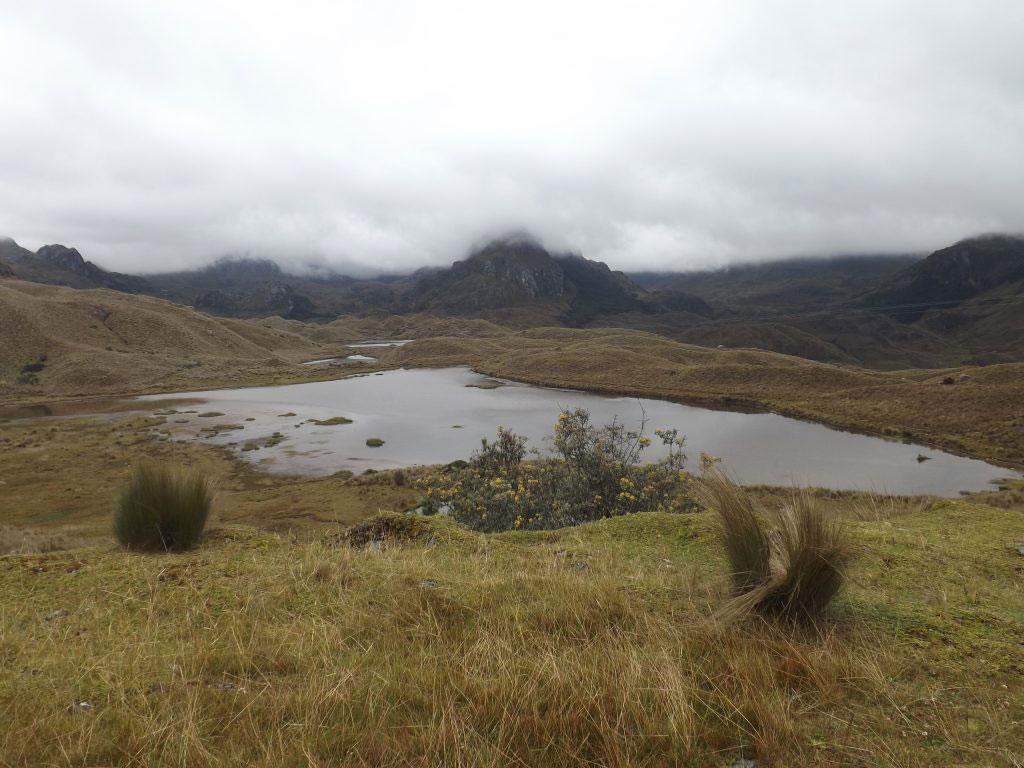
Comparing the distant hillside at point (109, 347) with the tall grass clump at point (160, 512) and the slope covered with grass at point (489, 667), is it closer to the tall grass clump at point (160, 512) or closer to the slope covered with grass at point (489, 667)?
the tall grass clump at point (160, 512)

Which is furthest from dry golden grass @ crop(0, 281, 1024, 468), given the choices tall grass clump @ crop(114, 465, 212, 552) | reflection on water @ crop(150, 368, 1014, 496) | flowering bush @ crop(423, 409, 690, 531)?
tall grass clump @ crop(114, 465, 212, 552)

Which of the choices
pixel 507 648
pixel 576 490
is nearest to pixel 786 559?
pixel 507 648

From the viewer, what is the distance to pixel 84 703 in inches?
97.0

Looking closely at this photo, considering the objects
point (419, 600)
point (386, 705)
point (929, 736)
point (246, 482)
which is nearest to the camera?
point (929, 736)

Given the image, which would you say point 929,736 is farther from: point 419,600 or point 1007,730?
point 419,600

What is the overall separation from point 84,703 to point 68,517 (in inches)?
1112

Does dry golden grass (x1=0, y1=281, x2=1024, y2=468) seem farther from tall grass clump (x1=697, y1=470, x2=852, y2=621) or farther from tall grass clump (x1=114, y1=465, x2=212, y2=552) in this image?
tall grass clump (x1=114, y1=465, x2=212, y2=552)

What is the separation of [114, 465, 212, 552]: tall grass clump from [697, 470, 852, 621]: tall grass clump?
240 inches

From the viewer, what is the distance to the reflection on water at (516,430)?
97.7ft

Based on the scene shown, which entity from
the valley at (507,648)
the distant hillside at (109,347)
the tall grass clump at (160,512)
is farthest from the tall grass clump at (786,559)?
the distant hillside at (109,347)

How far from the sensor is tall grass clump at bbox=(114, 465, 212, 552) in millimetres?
5883

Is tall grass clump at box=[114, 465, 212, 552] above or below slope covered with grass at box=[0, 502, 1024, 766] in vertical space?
below

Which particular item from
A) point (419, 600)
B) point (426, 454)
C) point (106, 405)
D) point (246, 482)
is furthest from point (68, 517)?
point (106, 405)

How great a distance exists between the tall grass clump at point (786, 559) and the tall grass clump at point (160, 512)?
6.09 m
